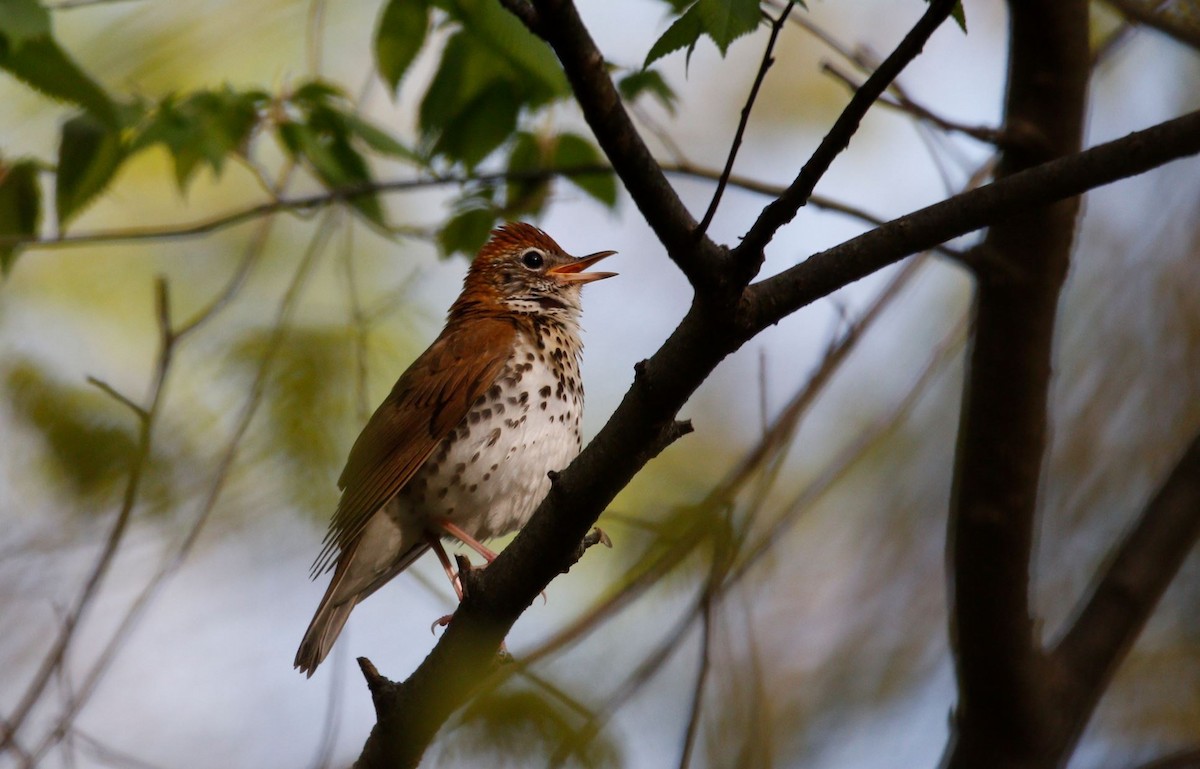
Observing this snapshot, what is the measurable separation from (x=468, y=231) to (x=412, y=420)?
1.25 meters

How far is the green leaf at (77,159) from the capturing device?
5.05 meters

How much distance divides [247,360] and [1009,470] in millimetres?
3603

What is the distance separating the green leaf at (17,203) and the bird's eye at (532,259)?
8.18ft

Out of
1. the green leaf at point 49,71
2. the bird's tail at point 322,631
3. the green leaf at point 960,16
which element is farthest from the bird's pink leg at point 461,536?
the green leaf at point 960,16

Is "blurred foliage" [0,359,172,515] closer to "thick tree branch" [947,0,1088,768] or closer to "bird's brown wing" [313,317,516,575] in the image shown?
"bird's brown wing" [313,317,516,575]

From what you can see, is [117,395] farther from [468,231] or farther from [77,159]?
[468,231]

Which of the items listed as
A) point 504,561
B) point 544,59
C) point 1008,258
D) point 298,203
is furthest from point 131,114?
point 1008,258

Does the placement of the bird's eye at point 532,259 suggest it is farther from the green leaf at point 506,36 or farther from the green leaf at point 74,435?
the green leaf at point 74,435

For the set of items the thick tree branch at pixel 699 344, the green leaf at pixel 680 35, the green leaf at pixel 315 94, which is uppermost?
the green leaf at pixel 315 94

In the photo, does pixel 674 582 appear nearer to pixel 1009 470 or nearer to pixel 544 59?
pixel 1009 470

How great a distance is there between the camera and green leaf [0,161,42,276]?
540 cm

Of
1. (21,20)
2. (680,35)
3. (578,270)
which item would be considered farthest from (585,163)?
(21,20)

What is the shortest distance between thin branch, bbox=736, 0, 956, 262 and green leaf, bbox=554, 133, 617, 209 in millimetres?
3081

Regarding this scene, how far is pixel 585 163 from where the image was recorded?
6336 mm
